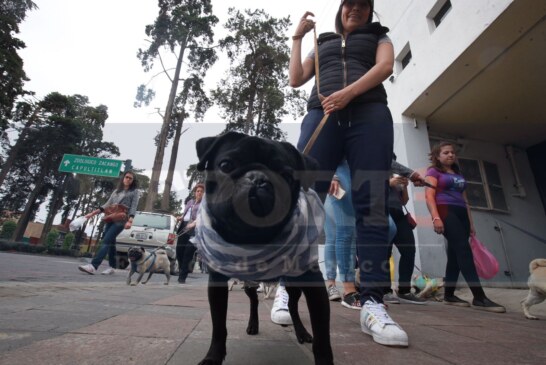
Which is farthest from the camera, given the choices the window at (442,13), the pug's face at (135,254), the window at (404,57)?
the window at (404,57)

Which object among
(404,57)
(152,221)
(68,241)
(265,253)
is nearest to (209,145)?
(265,253)

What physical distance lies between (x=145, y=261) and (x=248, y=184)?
546cm

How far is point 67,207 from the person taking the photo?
36.7 m

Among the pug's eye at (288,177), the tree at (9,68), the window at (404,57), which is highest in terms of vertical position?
the tree at (9,68)

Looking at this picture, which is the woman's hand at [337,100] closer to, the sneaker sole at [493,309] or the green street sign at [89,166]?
the sneaker sole at [493,309]

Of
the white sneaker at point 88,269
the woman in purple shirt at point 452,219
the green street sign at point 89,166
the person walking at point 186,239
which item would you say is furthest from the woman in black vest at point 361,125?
the green street sign at point 89,166

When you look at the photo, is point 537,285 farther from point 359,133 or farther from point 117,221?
point 117,221

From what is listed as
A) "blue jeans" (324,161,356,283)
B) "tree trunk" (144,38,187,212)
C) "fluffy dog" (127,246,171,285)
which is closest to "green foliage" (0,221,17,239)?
"tree trunk" (144,38,187,212)

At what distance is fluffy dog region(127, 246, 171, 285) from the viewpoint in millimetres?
→ 5672

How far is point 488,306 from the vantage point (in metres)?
3.41

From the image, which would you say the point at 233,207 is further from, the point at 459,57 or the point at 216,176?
the point at 459,57

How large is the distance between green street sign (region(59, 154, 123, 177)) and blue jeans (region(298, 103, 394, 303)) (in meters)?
14.6

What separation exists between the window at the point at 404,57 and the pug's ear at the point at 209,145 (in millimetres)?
7936

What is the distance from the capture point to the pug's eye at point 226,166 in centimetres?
133
